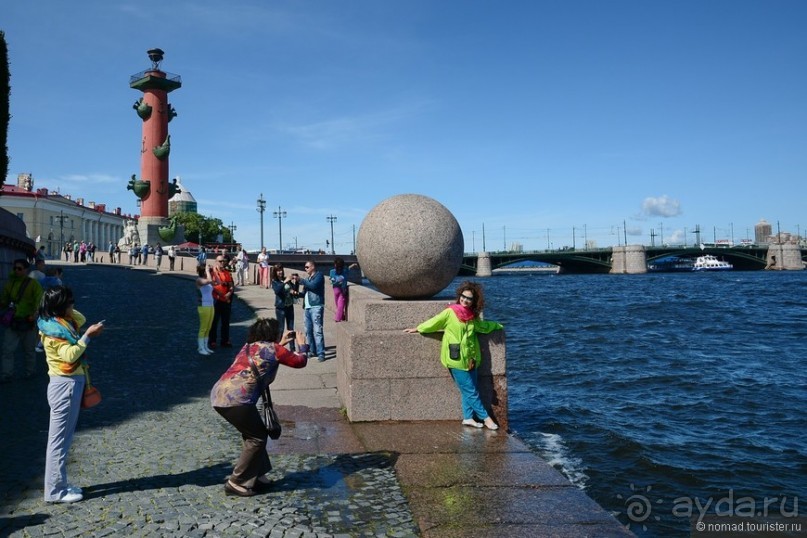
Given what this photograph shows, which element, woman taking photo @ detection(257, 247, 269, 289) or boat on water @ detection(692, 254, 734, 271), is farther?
boat on water @ detection(692, 254, 734, 271)

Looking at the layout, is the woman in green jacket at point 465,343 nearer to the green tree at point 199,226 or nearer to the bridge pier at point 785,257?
the green tree at point 199,226

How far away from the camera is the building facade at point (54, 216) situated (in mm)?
78938

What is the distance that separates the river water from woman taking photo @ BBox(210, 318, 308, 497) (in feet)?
11.9

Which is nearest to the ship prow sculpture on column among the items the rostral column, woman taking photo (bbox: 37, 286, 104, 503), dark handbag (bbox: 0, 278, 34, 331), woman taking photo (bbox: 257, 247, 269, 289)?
woman taking photo (bbox: 37, 286, 104, 503)

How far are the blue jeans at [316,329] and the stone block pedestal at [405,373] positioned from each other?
3782 millimetres

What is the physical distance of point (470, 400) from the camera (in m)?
5.86

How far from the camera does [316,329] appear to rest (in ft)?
32.4

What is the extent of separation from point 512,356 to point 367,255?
11122 mm

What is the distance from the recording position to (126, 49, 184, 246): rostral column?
50.6 metres

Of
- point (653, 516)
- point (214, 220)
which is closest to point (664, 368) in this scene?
point (653, 516)

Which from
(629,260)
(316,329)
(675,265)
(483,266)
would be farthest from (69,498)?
(675,265)

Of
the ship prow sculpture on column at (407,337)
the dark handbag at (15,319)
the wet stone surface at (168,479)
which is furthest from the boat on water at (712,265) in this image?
the dark handbag at (15,319)

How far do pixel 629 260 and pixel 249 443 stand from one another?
100524 mm

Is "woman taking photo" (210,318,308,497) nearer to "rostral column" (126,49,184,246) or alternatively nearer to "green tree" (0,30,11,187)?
"green tree" (0,30,11,187)
